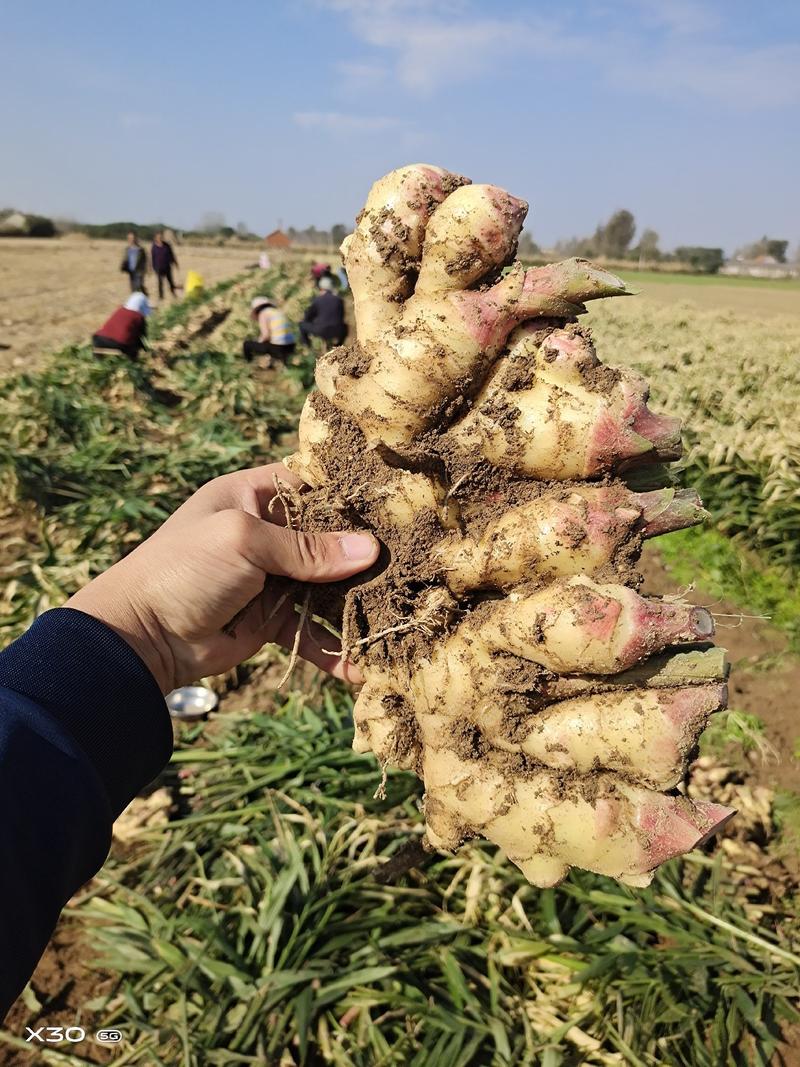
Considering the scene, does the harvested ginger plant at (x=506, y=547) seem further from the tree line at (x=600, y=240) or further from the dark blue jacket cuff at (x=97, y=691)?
the tree line at (x=600, y=240)

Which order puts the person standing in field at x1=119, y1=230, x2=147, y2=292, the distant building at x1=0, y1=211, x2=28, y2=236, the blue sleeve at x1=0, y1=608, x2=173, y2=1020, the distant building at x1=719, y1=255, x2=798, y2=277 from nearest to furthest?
the blue sleeve at x1=0, y1=608, x2=173, y2=1020, the person standing in field at x1=119, y1=230, x2=147, y2=292, the distant building at x1=719, y1=255, x2=798, y2=277, the distant building at x1=0, y1=211, x2=28, y2=236

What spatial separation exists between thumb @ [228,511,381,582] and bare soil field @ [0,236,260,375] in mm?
9112

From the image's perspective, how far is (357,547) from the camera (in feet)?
5.73

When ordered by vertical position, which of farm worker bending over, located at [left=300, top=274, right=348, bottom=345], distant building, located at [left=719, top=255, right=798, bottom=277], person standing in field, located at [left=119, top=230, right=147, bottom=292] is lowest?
farm worker bending over, located at [left=300, top=274, right=348, bottom=345]

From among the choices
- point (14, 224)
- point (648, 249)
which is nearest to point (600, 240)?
point (648, 249)

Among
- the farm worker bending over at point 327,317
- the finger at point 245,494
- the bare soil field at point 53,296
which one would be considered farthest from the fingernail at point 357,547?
the farm worker bending over at point 327,317

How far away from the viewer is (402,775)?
2791mm

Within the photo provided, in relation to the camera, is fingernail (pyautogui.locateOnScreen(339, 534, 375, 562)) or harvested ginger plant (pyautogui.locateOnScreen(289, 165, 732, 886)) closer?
harvested ginger plant (pyautogui.locateOnScreen(289, 165, 732, 886))

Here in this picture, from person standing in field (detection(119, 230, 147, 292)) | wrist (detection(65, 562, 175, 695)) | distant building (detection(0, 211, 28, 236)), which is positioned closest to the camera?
wrist (detection(65, 562, 175, 695))

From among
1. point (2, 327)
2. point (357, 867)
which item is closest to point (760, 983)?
point (357, 867)

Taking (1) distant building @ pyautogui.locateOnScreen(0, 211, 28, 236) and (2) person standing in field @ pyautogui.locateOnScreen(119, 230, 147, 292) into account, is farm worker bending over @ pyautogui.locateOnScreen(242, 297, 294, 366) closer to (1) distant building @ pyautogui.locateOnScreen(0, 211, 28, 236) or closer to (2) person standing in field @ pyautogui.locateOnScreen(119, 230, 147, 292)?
(2) person standing in field @ pyautogui.locateOnScreen(119, 230, 147, 292)

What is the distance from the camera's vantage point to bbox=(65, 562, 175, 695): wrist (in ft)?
5.50

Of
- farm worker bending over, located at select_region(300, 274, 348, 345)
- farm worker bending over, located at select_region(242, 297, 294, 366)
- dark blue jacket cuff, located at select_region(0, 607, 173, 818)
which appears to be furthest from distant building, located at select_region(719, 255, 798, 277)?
dark blue jacket cuff, located at select_region(0, 607, 173, 818)

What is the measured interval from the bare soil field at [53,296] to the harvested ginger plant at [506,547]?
9199mm
